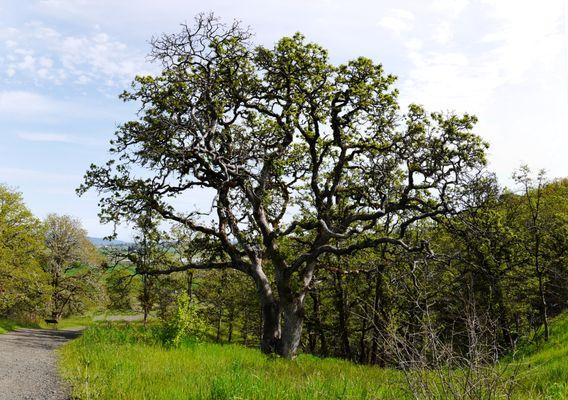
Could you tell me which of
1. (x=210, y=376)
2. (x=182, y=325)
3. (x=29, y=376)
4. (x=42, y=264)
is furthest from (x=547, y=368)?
(x=42, y=264)

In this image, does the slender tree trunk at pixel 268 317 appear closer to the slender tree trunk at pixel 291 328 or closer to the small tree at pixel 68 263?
the slender tree trunk at pixel 291 328

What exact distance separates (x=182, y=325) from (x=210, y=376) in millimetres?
5660

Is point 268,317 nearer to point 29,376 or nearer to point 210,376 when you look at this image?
point 29,376

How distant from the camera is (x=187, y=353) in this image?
12562 mm

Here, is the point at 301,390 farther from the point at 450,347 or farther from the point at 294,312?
the point at 294,312

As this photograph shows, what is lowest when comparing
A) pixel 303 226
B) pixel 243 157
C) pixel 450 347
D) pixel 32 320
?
pixel 32 320

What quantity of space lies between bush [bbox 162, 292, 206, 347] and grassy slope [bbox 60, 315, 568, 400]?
488 mm

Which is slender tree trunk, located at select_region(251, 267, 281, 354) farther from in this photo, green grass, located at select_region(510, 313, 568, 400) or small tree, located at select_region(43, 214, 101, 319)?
small tree, located at select_region(43, 214, 101, 319)

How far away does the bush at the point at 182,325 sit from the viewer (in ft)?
45.3

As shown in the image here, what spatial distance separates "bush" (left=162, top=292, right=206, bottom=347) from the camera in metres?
13.8

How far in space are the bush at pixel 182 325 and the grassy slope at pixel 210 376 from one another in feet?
1.60

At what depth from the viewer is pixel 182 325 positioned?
45.8ft

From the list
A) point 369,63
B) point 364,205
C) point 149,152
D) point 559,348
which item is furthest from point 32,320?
point 559,348

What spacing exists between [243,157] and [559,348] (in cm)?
1300
